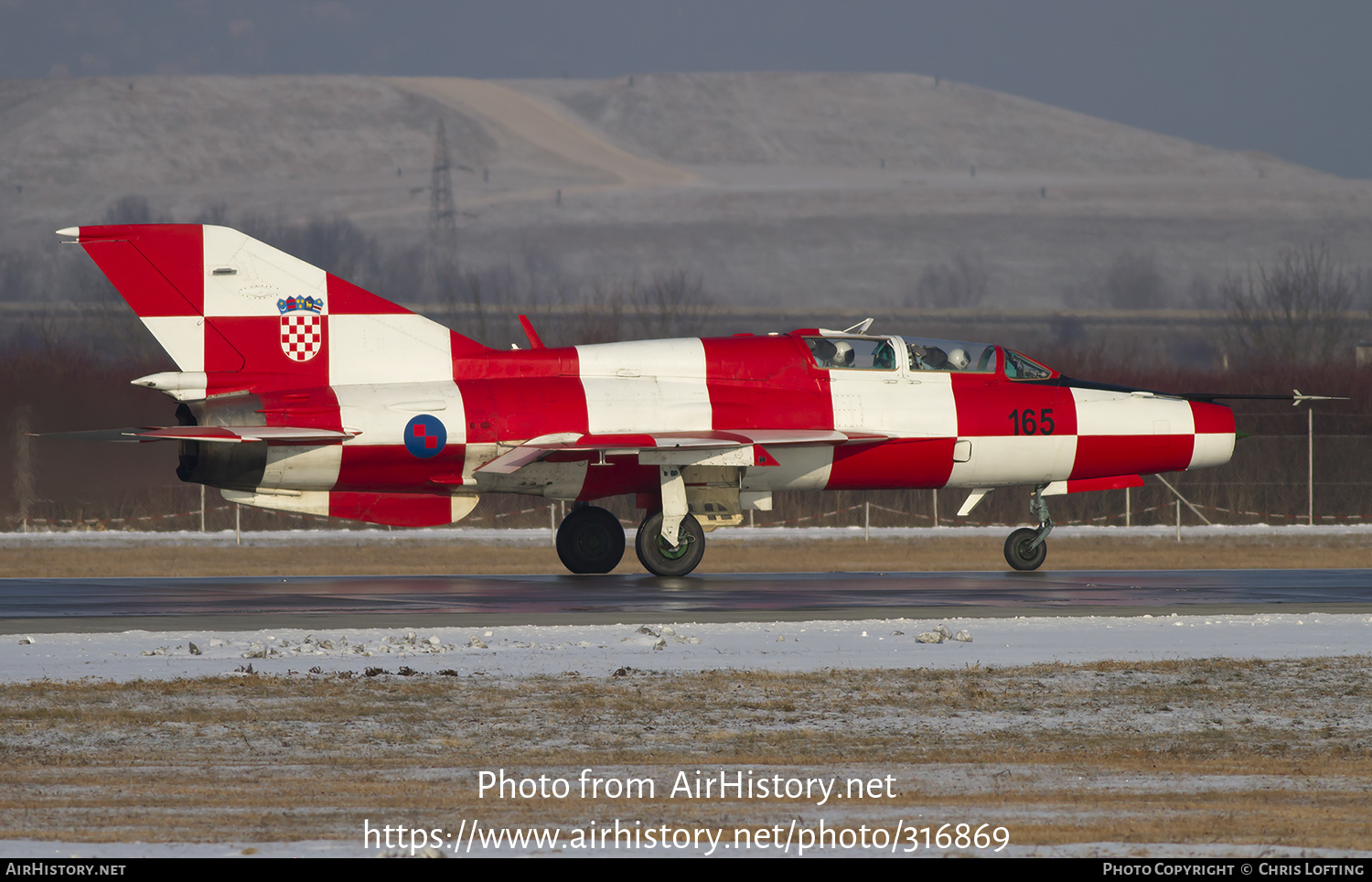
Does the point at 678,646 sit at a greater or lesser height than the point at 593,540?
lesser

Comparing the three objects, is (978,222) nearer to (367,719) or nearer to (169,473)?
(169,473)

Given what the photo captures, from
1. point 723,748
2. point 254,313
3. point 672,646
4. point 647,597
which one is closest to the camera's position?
point 723,748

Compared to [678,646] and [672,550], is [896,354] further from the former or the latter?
[678,646]

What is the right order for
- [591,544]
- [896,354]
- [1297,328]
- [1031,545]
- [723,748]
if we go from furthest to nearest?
1. [1297,328]
2. [1031,545]
3. [591,544]
4. [896,354]
5. [723,748]

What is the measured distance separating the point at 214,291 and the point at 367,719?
35.0ft

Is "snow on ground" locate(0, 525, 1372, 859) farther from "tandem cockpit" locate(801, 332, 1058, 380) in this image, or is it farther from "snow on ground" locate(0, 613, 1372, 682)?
"tandem cockpit" locate(801, 332, 1058, 380)

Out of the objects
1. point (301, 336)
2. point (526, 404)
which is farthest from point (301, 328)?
point (526, 404)

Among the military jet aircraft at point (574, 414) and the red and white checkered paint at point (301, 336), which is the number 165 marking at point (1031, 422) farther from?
the red and white checkered paint at point (301, 336)

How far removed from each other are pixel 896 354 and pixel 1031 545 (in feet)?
10.2

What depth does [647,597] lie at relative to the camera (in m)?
16.7

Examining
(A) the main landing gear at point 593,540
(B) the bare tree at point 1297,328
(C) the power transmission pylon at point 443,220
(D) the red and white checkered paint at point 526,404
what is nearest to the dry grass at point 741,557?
(A) the main landing gear at point 593,540

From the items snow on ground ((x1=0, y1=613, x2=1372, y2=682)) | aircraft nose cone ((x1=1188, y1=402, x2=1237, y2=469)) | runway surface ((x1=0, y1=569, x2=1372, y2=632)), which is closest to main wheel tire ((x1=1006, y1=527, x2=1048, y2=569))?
runway surface ((x1=0, y1=569, x2=1372, y2=632))
